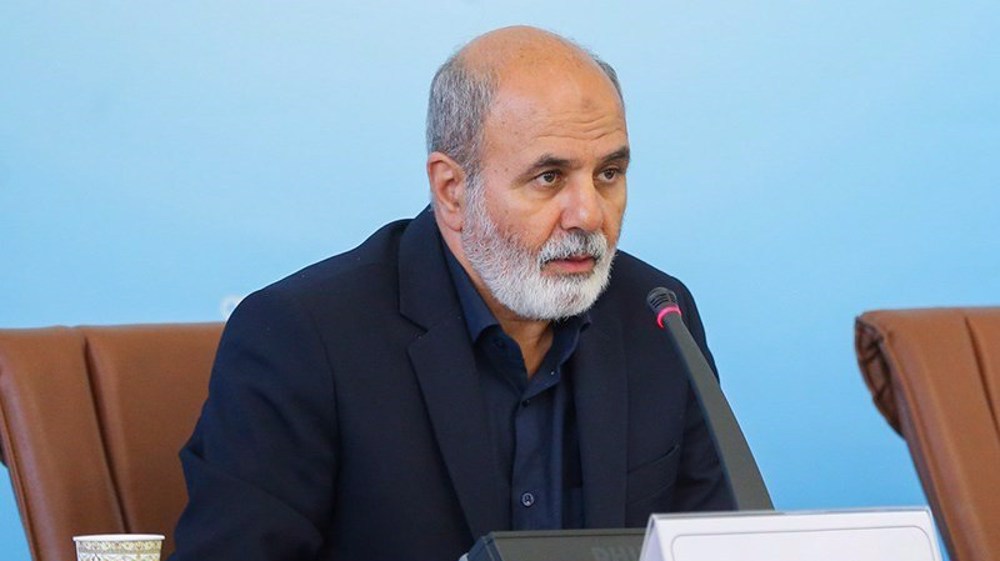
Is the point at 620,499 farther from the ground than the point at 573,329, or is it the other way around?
the point at 573,329

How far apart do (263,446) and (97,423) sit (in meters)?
0.21

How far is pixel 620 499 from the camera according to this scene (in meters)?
1.86

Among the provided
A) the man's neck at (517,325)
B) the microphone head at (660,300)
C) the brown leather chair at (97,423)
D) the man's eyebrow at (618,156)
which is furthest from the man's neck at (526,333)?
the microphone head at (660,300)

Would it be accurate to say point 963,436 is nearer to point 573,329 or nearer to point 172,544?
point 573,329

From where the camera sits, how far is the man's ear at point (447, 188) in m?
1.95

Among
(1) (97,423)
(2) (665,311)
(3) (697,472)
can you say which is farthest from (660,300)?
(1) (97,423)

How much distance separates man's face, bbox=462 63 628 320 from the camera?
1847mm

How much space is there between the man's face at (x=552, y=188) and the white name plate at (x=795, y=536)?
2.79 feet

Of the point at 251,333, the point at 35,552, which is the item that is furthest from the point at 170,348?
the point at 35,552

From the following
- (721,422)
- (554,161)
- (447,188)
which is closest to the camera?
(721,422)

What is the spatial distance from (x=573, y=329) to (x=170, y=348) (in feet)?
1.58

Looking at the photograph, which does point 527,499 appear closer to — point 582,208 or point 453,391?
point 453,391

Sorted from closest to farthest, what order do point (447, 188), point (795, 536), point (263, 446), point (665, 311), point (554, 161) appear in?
1. point (795, 536)
2. point (665, 311)
3. point (263, 446)
4. point (554, 161)
5. point (447, 188)

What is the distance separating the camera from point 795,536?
993 mm
